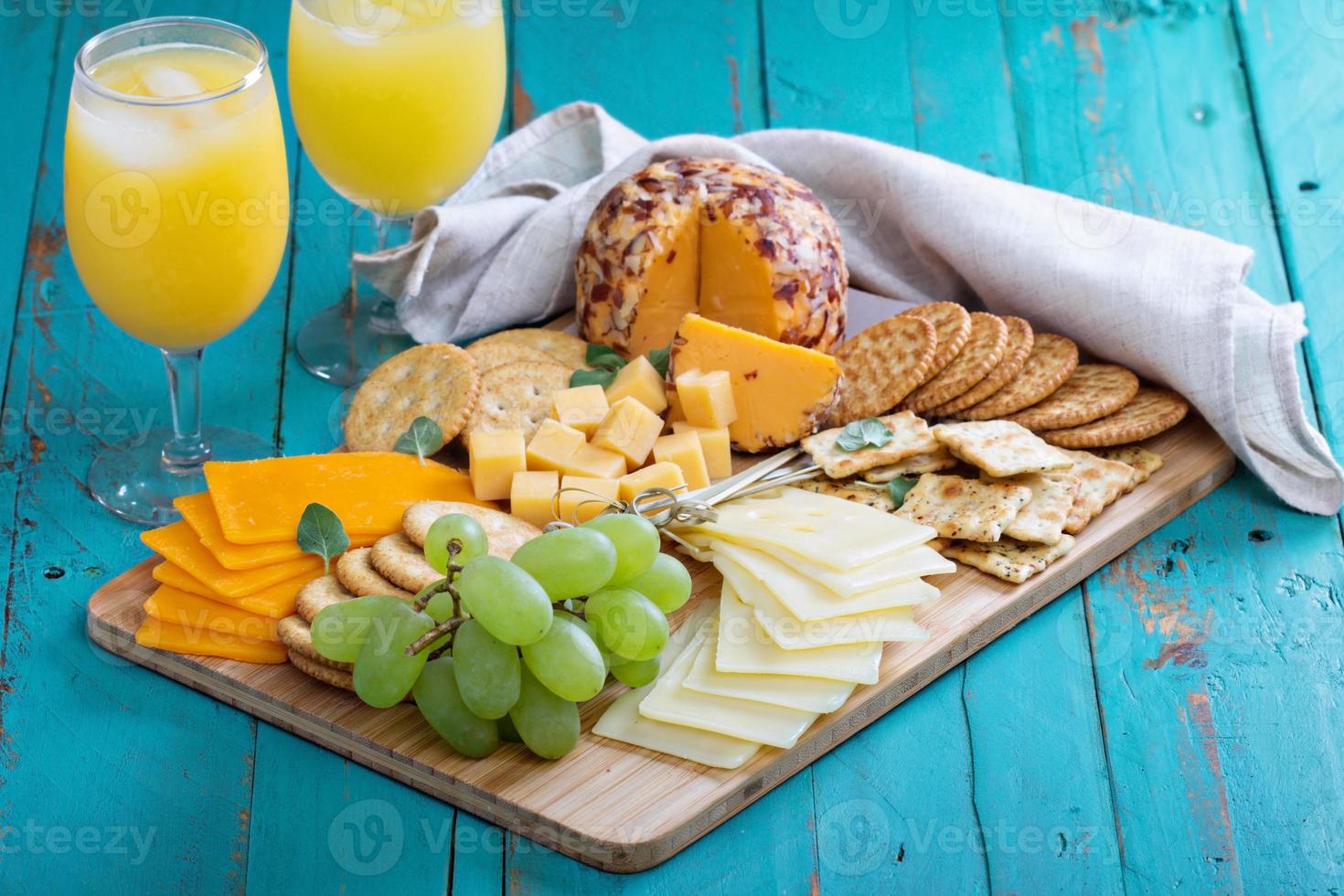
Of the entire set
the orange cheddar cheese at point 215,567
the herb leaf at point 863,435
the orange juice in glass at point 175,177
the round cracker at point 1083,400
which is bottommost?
the orange cheddar cheese at point 215,567

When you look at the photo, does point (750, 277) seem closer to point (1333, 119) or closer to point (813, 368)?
point (813, 368)

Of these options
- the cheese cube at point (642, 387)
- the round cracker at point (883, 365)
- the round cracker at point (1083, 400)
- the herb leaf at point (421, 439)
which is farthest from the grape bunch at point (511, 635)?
the round cracker at point (1083, 400)

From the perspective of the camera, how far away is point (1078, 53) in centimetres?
322

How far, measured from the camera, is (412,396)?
91.2 inches

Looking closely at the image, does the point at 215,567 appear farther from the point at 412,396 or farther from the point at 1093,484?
the point at 1093,484

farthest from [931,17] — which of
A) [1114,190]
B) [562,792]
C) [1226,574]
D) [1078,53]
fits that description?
[562,792]

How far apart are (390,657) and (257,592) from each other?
31 centimetres

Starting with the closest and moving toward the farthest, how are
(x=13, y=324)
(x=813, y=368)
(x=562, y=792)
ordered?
1. (x=562, y=792)
2. (x=813, y=368)
3. (x=13, y=324)

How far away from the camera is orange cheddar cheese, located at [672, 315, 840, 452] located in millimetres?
2246

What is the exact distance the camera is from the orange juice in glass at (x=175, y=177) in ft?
6.49

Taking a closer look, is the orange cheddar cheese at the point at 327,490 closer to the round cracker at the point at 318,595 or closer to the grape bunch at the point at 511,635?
the round cracker at the point at 318,595

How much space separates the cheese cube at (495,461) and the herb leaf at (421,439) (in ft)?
0.21

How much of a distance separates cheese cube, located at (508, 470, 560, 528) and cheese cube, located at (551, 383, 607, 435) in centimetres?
12

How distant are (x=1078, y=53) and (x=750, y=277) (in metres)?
1.23
